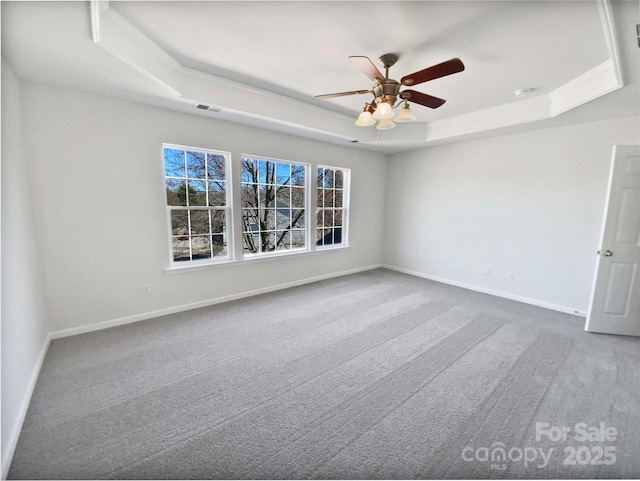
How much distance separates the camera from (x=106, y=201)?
2.86 metres

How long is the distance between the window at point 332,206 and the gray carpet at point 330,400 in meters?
2.12

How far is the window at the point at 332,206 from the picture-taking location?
492 centimetres

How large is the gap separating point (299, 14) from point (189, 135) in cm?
211

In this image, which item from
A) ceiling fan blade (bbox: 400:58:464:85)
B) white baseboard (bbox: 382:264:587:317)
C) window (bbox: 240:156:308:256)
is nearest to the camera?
ceiling fan blade (bbox: 400:58:464:85)

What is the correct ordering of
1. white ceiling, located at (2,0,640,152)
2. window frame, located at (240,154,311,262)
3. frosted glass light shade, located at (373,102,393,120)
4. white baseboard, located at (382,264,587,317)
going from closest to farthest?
white ceiling, located at (2,0,640,152) → frosted glass light shade, located at (373,102,393,120) → white baseboard, located at (382,264,587,317) → window frame, located at (240,154,311,262)

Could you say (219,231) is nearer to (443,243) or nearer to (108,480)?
(108,480)

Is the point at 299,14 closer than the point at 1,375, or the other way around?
the point at 1,375

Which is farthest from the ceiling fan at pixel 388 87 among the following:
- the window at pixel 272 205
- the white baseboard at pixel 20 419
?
the white baseboard at pixel 20 419

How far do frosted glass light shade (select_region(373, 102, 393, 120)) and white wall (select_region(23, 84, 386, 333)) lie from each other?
2.19 metres

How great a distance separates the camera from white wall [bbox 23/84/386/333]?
2.56m

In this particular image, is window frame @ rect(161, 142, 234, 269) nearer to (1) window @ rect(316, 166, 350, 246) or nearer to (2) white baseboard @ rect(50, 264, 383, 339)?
(2) white baseboard @ rect(50, 264, 383, 339)

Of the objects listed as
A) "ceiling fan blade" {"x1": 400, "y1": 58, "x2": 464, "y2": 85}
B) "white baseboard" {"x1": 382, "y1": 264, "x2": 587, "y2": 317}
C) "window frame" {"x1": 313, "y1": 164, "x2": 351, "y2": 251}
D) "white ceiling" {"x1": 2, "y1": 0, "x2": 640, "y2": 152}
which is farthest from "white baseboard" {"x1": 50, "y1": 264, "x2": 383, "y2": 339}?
"ceiling fan blade" {"x1": 400, "y1": 58, "x2": 464, "y2": 85}

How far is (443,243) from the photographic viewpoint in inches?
193

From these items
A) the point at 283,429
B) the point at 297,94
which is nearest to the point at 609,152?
the point at 297,94
